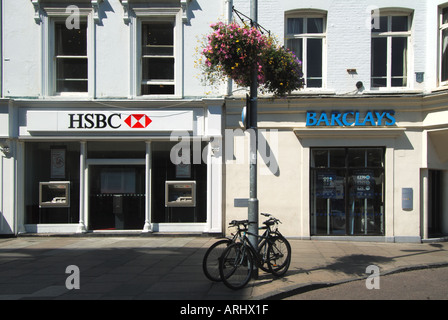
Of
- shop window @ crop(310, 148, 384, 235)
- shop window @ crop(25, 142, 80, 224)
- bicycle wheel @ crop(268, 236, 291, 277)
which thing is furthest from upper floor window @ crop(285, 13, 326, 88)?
shop window @ crop(25, 142, 80, 224)

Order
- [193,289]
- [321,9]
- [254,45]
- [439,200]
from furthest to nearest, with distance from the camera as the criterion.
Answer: [439,200] < [321,9] < [254,45] < [193,289]

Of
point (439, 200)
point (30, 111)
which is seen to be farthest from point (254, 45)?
point (439, 200)

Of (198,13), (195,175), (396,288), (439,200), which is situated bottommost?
(396,288)

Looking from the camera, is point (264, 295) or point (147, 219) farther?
point (147, 219)

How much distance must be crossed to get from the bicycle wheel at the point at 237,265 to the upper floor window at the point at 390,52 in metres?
7.63

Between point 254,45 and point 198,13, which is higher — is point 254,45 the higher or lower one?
the lower one

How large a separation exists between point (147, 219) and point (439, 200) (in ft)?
29.9

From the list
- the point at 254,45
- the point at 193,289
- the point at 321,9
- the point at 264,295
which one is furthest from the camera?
the point at 321,9

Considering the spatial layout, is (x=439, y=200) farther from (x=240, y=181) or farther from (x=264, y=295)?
(x=264, y=295)

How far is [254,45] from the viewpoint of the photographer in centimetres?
696

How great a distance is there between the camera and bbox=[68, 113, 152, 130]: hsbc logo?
464 inches

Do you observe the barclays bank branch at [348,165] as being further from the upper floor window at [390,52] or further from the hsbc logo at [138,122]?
the hsbc logo at [138,122]

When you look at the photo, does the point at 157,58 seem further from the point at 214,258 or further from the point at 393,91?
the point at 214,258

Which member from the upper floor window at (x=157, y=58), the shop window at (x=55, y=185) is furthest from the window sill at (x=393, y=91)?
the shop window at (x=55, y=185)
